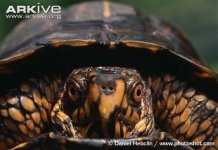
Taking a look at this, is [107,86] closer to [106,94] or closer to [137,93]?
[106,94]

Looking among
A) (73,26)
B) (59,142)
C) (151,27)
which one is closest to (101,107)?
(59,142)

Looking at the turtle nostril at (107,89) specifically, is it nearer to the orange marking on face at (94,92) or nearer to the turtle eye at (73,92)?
the orange marking on face at (94,92)

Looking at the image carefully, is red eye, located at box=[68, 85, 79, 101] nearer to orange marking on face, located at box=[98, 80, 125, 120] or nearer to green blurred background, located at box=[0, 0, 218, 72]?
orange marking on face, located at box=[98, 80, 125, 120]

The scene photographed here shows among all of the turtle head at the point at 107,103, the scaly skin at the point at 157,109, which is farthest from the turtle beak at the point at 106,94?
the scaly skin at the point at 157,109

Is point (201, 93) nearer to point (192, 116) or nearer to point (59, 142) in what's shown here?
point (192, 116)

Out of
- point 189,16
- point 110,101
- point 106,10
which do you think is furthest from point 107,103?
point 189,16
